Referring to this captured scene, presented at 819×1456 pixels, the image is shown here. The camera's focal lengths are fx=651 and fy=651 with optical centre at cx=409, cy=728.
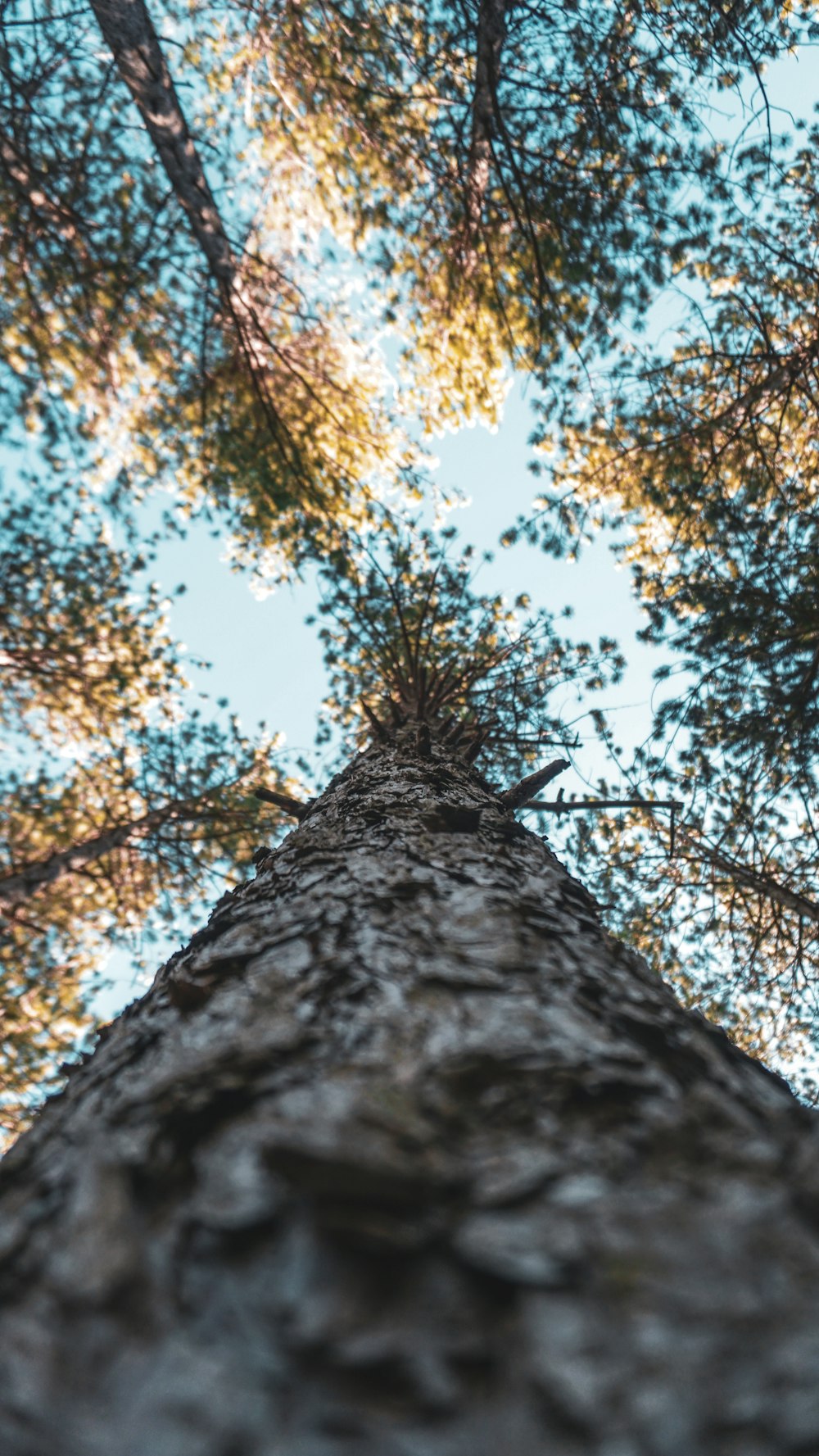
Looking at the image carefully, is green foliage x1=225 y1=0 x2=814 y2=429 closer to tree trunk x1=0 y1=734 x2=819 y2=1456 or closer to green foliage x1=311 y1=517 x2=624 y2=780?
green foliage x1=311 y1=517 x2=624 y2=780

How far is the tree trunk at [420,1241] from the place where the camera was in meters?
0.59

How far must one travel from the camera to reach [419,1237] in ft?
2.33

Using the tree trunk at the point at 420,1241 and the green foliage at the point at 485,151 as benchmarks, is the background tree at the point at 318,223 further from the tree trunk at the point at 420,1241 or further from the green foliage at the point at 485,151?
the tree trunk at the point at 420,1241

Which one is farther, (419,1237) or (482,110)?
(482,110)

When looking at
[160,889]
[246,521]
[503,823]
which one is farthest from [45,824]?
[503,823]

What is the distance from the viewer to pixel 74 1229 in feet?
2.63

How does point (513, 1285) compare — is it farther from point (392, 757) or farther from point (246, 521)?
point (246, 521)

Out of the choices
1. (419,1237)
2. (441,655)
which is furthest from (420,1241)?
(441,655)

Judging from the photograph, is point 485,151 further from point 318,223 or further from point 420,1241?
point 420,1241

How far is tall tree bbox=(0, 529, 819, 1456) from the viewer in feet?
1.94

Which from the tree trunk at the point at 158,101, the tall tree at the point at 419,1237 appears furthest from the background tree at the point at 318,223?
the tall tree at the point at 419,1237

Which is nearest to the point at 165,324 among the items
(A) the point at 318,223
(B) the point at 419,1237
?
(A) the point at 318,223

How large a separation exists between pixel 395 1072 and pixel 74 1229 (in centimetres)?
44

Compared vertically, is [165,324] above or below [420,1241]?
above
